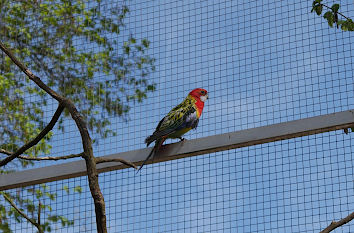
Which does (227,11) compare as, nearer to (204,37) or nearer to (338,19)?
(204,37)

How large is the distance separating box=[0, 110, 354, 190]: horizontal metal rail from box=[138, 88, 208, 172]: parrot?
0.06 metres

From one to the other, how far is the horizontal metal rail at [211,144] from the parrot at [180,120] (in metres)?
0.06

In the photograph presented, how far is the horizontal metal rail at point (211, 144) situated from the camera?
215 centimetres

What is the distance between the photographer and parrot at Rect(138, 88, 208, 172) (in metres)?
2.41

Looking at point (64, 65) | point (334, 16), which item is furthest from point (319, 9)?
point (64, 65)

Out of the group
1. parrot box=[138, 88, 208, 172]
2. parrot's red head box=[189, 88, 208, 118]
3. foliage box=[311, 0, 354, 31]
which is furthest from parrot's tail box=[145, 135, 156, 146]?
foliage box=[311, 0, 354, 31]

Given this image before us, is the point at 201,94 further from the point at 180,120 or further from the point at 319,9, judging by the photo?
the point at 319,9

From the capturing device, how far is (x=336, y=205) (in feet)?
7.28

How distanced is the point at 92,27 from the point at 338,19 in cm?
211

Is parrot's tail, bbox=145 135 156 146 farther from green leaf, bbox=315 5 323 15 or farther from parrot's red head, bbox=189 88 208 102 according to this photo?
green leaf, bbox=315 5 323 15

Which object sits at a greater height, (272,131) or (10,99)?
(10,99)

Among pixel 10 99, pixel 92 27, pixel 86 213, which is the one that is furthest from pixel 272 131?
pixel 10 99

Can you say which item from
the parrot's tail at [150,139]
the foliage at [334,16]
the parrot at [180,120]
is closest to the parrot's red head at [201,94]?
the parrot at [180,120]

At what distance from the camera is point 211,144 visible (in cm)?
225
